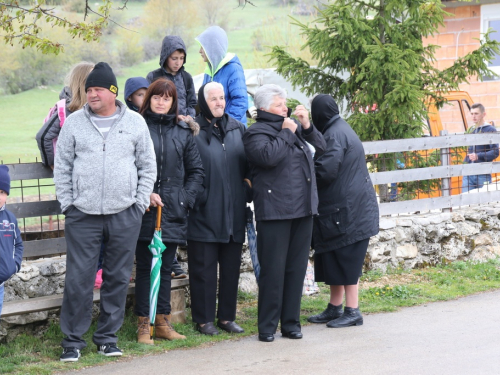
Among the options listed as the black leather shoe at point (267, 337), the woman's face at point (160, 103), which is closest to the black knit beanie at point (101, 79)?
the woman's face at point (160, 103)

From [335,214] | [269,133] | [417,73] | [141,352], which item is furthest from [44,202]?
[417,73]

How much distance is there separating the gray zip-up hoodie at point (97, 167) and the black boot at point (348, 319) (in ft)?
6.69

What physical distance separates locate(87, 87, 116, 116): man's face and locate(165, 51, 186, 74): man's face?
3.94 feet

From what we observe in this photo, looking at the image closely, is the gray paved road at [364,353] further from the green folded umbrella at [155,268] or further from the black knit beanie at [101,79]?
the black knit beanie at [101,79]

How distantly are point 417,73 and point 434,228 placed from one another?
2.20m

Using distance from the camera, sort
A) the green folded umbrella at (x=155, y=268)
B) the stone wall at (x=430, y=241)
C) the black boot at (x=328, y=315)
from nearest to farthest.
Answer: the green folded umbrella at (x=155, y=268) → the black boot at (x=328, y=315) → the stone wall at (x=430, y=241)

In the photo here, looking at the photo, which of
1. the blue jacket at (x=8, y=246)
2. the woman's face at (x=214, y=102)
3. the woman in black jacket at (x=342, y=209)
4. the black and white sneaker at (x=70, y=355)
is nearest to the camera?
the blue jacket at (x=8, y=246)

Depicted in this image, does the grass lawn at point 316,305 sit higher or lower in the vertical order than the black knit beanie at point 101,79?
lower

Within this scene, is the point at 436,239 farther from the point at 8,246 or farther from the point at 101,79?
the point at 8,246

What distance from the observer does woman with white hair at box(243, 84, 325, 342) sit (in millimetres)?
5895

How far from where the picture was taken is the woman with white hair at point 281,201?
19.3 ft

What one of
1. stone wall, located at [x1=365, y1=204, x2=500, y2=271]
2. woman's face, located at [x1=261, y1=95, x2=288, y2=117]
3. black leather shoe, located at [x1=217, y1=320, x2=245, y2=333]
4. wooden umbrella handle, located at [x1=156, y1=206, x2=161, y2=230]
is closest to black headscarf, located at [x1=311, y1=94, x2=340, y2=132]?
woman's face, located at [x1=261, y1=95, x2=288, y2=117]

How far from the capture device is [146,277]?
5902mm

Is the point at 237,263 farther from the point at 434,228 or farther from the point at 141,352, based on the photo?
the point at 434,228
